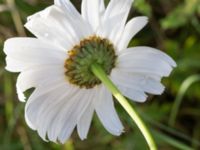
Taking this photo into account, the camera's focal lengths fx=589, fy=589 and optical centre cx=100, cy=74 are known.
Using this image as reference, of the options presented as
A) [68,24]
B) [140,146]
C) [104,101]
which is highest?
[68,24]

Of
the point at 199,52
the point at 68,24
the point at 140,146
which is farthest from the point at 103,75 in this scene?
the point at 199,52

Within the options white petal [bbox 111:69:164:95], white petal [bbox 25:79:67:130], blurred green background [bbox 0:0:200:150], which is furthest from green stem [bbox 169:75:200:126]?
white petal [bbox 25:79:67:130]

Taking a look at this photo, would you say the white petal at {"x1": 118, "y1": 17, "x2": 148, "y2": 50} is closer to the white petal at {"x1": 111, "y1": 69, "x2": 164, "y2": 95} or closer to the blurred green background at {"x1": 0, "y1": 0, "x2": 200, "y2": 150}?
the white petal at {"x1": 111, "y1": 69, "x2": 164, "y2": 95}

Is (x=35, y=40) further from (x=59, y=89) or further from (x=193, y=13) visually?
(x=193, y=13)

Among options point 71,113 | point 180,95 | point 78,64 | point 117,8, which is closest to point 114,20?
point 117,8

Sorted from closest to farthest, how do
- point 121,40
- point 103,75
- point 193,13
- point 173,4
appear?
point 103,75, point 121,40, point 193,13, point 173,4

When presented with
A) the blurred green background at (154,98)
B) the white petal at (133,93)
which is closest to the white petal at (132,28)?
the white petal at (133,93)

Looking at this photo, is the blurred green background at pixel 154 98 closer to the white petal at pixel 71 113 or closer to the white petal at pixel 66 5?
the white petal at pixel 71 113
